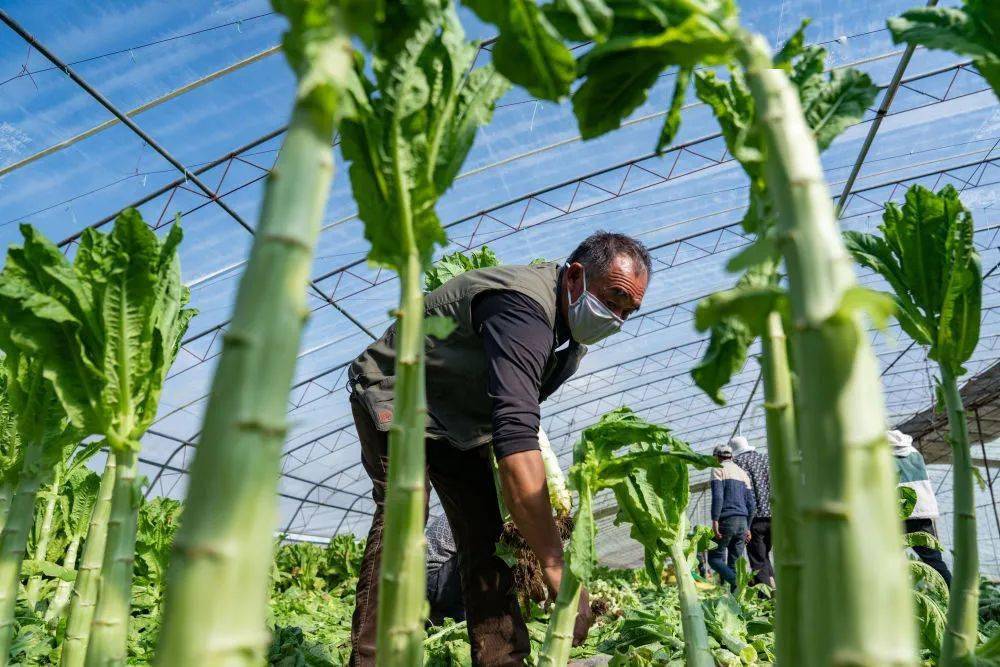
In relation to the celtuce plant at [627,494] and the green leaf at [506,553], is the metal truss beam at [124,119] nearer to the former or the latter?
the green leaf at [506,553]

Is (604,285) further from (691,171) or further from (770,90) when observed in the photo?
(691,171)

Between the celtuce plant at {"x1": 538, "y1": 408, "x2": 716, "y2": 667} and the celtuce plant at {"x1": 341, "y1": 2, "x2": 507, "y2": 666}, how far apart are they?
921 mm

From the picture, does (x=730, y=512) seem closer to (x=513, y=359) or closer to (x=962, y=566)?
(x=513, y=359)

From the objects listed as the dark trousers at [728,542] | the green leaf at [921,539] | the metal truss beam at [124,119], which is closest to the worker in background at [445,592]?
the green leaf at [921,539]

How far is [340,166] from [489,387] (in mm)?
9477

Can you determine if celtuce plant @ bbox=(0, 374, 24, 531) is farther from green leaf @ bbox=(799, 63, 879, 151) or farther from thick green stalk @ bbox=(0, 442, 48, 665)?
green leaf @ bbox=(799, 63, 879, 151)

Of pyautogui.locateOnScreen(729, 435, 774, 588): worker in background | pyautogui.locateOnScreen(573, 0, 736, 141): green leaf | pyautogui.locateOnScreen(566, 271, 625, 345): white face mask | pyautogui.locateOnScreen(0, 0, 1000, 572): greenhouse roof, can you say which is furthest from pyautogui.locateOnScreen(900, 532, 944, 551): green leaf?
pyautogui.locateOnScreen(729, 435, 774, 588): worker in background

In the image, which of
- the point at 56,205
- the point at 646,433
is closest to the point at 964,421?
the point at 646,433

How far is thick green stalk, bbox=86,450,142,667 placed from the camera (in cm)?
164

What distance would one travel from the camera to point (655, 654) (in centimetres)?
346

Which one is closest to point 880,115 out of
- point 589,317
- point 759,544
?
point 759,544

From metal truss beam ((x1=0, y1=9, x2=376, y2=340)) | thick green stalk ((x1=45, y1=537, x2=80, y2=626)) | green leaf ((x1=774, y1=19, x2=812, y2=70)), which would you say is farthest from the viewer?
metal truss beam ((x1=0, y1=9, x2=376, y2=340))

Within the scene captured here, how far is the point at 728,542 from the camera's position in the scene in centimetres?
991

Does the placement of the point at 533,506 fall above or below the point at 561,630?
above
